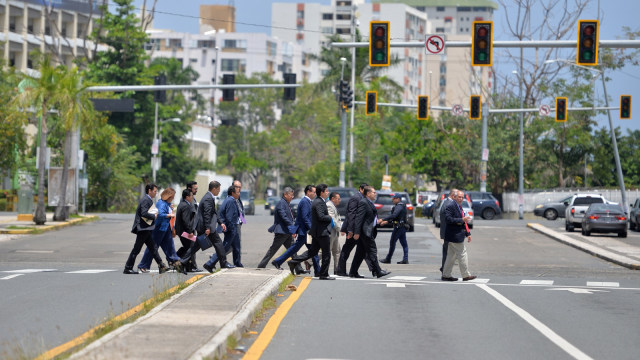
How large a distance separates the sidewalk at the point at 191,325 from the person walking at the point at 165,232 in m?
3.89

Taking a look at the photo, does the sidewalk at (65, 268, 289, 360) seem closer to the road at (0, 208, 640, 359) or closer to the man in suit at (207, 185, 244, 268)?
the road at (0, 208, 640, 359)

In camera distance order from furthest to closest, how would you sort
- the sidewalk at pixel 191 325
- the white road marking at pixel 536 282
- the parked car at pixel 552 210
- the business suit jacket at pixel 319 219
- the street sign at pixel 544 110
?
the parked car at pixel 552 210 < the street sign at pixel 544 110 < the white road marking at pixel 536 282 < the business suit jacket at pixel 319 219 < the sidewalk at pixel 191 325

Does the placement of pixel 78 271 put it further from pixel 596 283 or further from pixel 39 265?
pixel 596 283

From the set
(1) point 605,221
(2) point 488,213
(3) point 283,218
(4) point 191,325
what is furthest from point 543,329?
(2) point 488,213

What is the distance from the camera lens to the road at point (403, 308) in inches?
434

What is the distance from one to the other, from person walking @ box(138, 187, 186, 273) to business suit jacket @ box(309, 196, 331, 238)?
2.83 m

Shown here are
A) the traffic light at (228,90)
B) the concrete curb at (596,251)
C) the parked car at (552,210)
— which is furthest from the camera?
the parked car at (552,210)

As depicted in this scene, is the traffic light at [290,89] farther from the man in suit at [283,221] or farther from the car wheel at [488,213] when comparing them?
the car wheel at [488,213]

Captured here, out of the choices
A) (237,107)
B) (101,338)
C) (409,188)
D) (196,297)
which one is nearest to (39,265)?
(196,297)

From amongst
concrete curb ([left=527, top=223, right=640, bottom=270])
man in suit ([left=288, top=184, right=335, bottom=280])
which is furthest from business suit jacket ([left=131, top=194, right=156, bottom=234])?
concrete curb ([left=527, top=223, right=640, bottom=270])

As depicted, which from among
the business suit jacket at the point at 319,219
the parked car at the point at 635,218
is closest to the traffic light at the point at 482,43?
the business suit jacket at the point at 319,219

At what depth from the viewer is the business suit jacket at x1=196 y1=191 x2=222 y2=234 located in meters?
19.5

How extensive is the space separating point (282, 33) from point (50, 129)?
106982 mm

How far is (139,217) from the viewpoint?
20031mm
